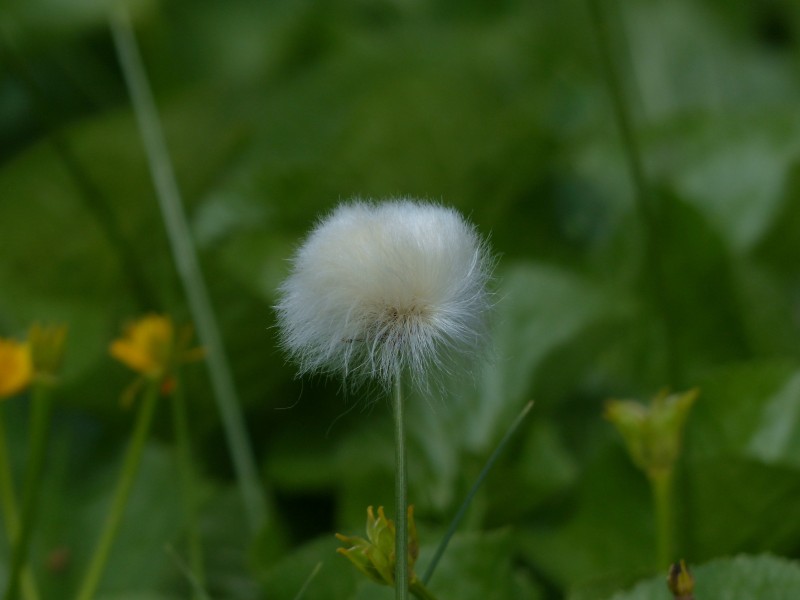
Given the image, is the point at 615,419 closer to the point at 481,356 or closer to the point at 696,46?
A: the point at 481,356

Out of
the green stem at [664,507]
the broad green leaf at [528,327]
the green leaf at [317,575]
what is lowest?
the green leaf at [317,575]

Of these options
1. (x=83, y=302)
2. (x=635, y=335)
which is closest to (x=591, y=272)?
(x=635, y=335)

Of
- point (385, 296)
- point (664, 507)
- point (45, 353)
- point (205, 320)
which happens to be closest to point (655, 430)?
point (664, 507)

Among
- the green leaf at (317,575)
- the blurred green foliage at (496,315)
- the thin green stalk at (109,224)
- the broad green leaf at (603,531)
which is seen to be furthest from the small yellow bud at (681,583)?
the thin green stalk at (109,224)

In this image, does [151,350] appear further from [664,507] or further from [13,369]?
[664,507]

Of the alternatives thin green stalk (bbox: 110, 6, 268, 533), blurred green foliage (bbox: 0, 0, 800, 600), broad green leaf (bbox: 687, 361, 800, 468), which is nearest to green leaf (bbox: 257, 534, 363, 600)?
blurred green foliage (bbox: 0, 0, 800, 600)

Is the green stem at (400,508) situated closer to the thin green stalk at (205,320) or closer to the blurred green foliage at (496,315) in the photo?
the blurred green foliage at (496,315)
